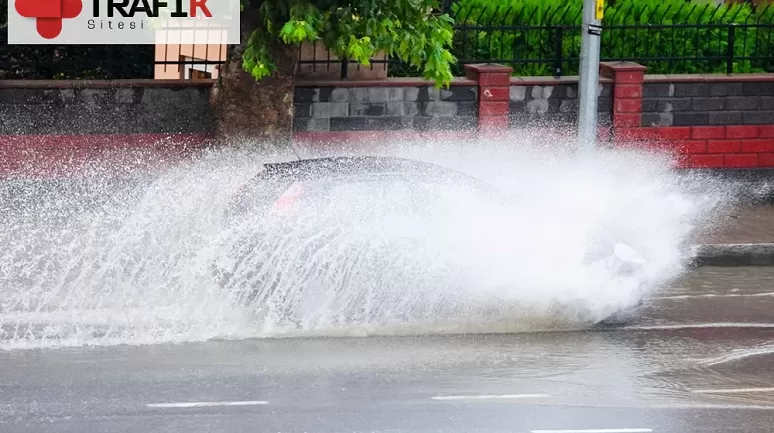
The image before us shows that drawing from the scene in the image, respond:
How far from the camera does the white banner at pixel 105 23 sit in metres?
15.7

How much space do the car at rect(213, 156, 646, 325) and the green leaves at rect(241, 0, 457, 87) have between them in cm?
231

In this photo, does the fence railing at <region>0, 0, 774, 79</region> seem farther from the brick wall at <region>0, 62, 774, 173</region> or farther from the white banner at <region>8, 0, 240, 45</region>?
the brick wall at <region>0, 62, 774, 173</region>

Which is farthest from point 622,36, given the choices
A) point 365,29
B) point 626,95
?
point 365,29

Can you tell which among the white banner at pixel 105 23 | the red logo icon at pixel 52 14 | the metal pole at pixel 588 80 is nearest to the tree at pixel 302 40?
the white banner at pixel 105 23

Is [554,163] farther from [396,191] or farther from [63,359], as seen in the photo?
[63,359]

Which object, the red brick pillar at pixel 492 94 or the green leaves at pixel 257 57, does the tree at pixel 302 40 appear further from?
the red brick pillar at pixel 492 94

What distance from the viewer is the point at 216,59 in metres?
16.0

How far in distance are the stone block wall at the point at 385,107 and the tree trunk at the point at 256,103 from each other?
121 cm

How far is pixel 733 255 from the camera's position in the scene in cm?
1389

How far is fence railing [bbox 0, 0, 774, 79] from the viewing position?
16.0 metres

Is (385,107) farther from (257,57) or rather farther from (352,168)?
(352,168)

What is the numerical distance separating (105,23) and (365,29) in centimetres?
470

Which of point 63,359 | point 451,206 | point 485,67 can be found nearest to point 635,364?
point 451,206

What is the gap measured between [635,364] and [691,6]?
9742 millimetres
